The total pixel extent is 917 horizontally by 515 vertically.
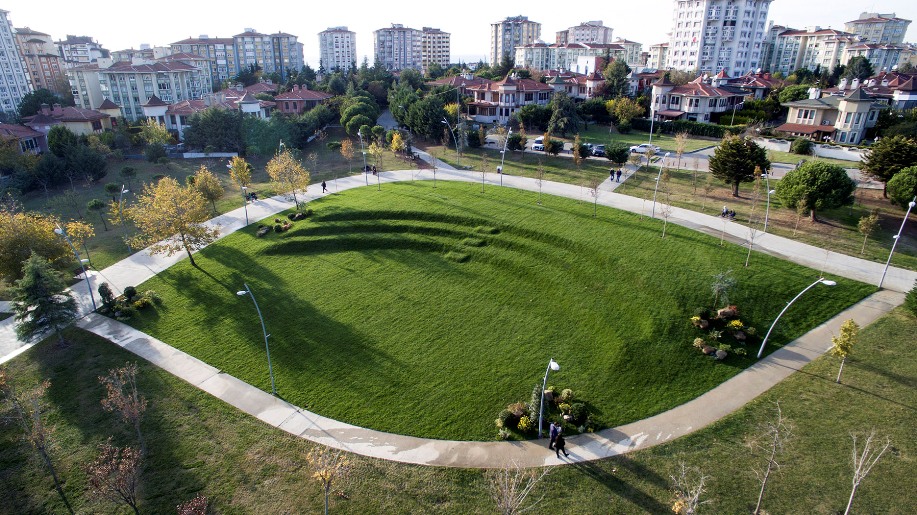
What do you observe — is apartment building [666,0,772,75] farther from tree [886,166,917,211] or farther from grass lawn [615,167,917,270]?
tree [886,166,917,211]

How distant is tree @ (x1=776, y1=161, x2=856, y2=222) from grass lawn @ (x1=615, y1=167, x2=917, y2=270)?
1968 mm

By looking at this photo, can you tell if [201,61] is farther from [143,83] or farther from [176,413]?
[176,413]

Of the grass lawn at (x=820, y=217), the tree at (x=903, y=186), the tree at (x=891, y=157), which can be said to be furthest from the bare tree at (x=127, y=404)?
the tree at (x=891, y=157)

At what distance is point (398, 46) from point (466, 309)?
16477 centimetres

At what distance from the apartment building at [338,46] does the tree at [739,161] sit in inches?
6208

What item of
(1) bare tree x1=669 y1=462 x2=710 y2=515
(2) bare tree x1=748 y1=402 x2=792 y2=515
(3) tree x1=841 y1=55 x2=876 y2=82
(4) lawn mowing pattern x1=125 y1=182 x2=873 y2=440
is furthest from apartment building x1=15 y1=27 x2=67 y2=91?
(3) tree x1=841 y1=55 x2=876 y2=82

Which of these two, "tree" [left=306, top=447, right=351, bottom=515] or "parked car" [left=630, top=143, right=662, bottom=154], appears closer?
"tree" [left=306, top=447, right=351, bottom=515]

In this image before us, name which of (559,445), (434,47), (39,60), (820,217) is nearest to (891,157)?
(820,217)

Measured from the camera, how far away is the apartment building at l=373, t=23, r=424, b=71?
174000 millimetres

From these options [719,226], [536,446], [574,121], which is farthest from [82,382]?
[574,121]

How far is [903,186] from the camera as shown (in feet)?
125

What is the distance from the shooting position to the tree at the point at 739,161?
45188 mm

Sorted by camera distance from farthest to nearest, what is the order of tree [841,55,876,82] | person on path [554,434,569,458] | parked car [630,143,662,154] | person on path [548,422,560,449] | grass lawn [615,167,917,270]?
1. tree [841,55,876,82]
2. parked car [630,143,662,154]
3. grass lawn [615,167,917,270]
4. person on path [548,422,560,449]
5. person on path [554,434,569,458]

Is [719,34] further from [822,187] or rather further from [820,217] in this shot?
[822,187]
